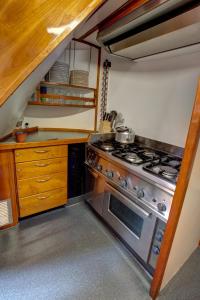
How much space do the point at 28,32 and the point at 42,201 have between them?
1510mm

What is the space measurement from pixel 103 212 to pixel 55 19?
1535mm

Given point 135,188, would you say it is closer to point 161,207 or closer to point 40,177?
point 161,207

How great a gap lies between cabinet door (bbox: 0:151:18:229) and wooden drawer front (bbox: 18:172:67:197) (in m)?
0.08

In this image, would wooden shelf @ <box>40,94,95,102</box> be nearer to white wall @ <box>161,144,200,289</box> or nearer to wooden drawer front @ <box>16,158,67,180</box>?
wooden drawer front @ <box>16,158,67,180</box>

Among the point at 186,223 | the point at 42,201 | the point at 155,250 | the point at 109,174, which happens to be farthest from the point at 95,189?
the point at 186,223

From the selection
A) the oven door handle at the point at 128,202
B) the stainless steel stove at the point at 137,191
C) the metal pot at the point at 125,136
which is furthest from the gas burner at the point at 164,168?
the metal pot at the point at 125,136

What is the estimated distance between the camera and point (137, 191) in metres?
1.22

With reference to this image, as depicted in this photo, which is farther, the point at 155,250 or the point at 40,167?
the point at 40,167

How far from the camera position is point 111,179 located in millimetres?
1474

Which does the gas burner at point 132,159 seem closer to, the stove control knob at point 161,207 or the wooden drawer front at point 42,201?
the stove control knob at point 161,207

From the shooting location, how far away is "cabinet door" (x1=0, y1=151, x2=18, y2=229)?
143 centimetres

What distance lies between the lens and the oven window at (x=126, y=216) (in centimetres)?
127

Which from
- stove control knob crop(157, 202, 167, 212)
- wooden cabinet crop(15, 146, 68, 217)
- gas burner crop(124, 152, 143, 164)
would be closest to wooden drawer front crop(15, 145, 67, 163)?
wooden cabinet crop(15, 146, 68, 217)

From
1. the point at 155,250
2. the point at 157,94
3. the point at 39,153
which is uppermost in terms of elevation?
the point at 157,94
